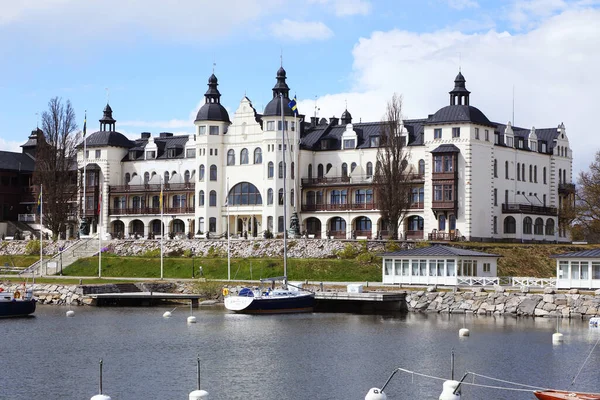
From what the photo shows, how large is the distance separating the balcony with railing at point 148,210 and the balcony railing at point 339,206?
13727 mm

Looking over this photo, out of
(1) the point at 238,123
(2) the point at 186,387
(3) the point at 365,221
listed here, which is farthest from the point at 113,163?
(2) the point at 186,387

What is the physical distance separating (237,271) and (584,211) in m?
37.3

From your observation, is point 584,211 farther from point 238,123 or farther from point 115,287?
point 115,287

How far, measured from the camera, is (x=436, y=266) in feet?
279

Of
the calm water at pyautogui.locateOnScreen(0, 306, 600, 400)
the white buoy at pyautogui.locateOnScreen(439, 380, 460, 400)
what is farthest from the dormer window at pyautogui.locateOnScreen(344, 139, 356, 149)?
the white buoy at pyautogui.locateOnScreen(439, 380, 460, 400)

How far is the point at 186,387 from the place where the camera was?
47281 millimetres

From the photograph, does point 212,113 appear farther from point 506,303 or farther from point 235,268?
point 506,303

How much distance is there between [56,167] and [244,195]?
21028mm

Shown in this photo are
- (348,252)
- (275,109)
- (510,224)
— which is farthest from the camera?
(275,109)

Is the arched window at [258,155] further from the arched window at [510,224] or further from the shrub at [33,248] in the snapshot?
the arched window at [510,224]

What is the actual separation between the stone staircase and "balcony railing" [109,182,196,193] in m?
13.2

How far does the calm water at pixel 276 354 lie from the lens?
155ft

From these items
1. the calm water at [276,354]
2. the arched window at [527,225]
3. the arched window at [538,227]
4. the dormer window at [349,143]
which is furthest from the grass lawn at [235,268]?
the arched window at [538,227]

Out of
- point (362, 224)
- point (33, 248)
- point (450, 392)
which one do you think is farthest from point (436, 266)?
point (33, 248)
